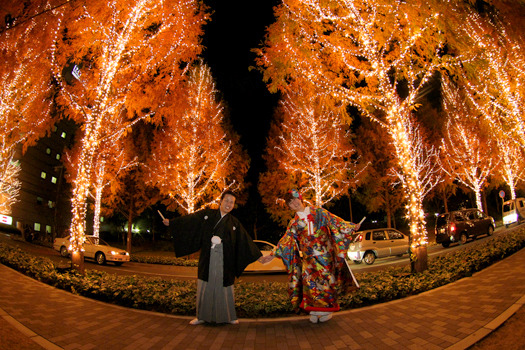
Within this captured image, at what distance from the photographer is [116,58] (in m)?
8.05

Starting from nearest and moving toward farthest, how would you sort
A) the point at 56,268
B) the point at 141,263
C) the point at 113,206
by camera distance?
1. the point at 56,268
2. the point at 141,263
3. the point at 113,206

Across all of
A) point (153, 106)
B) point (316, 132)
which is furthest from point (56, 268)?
point (316, 132)

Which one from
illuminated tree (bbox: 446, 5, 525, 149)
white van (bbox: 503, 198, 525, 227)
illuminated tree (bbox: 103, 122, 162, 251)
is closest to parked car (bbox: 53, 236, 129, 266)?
illuminated tree (bbox: 103, 122, 162, 251)

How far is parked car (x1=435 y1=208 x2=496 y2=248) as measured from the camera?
1463 cm

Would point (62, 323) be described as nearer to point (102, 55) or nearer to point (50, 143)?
point (102, 55)

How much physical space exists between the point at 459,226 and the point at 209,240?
603 inches

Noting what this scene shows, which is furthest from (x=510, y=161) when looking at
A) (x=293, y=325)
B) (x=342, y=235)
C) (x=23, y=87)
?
(x=23, y=87)

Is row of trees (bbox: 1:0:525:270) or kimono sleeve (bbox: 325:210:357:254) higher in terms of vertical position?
row of trees (bbox: 1:0:525:270)

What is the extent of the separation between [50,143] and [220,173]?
2646cm

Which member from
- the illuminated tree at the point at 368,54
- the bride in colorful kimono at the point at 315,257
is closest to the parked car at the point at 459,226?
the illuminated tree at the point at 368,54

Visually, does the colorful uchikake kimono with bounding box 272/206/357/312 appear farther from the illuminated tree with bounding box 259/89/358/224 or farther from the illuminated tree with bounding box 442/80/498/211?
the illuminated tree with bounding box 442/80/498/211

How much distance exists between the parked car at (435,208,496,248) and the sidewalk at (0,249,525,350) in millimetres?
10135

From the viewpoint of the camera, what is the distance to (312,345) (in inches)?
144

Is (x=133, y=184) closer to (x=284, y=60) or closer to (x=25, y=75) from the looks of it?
(x=25, y=75)
